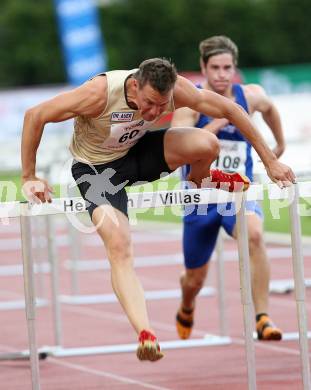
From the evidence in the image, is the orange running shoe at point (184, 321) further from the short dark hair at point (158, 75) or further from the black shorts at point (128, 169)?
the short dark hair at point (158, 75)

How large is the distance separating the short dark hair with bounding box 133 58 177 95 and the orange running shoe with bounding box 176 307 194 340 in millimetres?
3093

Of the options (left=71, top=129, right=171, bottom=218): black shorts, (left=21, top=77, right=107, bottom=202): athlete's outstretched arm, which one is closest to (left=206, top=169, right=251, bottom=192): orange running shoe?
(left=71, top=129, right=171, bottom=218): black shorts

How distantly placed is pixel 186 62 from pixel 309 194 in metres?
39.6

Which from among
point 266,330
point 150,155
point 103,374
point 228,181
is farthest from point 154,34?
point 228,181

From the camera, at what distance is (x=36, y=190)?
597 cm

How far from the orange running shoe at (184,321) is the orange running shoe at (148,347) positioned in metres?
3.00

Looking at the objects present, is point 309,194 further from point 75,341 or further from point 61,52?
point 61,52

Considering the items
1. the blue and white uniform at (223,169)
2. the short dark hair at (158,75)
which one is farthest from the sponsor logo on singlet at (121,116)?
the blue and white uniform at (223,169)

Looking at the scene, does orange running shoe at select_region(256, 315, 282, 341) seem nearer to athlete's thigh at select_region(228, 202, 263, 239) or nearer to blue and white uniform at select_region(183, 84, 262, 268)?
athlete's thigh at select_region(228, 202, 263, 239)

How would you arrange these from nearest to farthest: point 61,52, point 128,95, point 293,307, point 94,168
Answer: point 128,95 → point 94,168 → point 293,307 → point 61,52

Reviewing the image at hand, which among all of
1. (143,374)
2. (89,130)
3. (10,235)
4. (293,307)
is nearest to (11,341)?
(143,374)

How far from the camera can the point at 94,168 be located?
21.2 feet

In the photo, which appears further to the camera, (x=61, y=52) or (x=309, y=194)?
(x=61, y=52)

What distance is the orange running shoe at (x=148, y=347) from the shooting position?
5.48m
